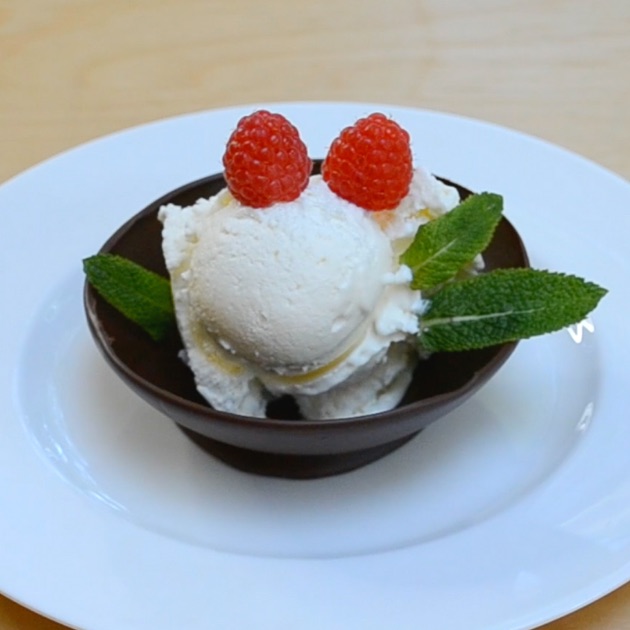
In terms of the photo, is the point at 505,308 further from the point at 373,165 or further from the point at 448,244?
the point at 373,165

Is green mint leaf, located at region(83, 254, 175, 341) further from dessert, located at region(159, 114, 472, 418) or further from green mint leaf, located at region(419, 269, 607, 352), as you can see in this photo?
green mint leaf, located at region(419, 269, 607, 352)

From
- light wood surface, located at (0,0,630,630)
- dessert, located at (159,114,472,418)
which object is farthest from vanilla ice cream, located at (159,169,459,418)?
light wood surface, located at (0,0,630,630)

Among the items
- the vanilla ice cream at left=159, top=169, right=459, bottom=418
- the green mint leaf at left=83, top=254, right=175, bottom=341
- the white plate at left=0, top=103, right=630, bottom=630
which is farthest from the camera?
the green mint leaf at left=83, top=254, right=175, bottom=341

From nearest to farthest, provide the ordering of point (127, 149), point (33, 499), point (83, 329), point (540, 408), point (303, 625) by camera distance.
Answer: point (303, 625)
point (33, 499)
point (540, 408)
point (83, 329)
point (127, 149)

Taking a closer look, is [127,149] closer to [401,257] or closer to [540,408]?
[401,257]

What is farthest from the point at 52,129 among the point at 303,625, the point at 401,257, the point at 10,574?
the point at 303,625
